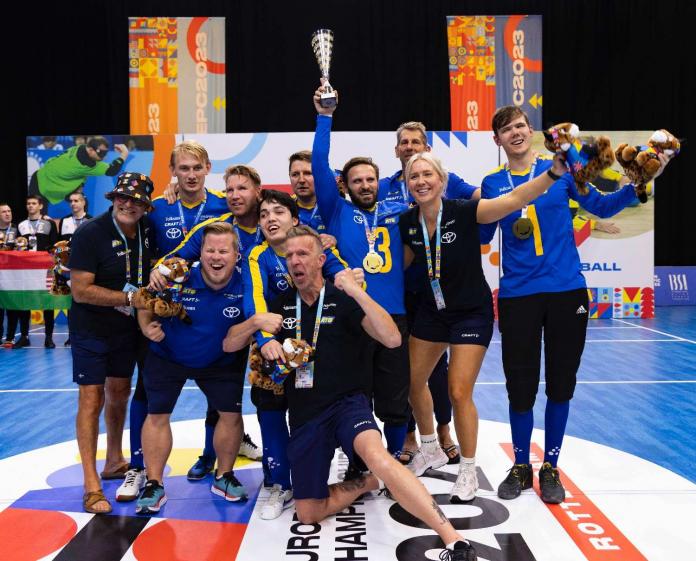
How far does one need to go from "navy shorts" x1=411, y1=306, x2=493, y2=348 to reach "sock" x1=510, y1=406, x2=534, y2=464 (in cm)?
50

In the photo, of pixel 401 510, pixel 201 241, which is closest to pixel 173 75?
pixel 201 241

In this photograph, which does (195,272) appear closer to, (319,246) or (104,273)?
(104,273)

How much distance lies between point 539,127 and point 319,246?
1076 centimetres

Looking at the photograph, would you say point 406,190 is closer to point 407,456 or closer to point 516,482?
point 407,456

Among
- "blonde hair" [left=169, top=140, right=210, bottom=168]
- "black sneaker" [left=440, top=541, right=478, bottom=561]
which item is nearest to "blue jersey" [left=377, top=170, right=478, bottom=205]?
"blonde hair" [left=169, top=140, right=210, bottom=168]

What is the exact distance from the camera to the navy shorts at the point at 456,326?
3658 mm

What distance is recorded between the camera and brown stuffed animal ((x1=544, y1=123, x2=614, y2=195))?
10.2ft

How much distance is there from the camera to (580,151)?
3.16 metres

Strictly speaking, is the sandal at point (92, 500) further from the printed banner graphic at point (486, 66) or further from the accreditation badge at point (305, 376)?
the printed banner graphic at point (486, 66)

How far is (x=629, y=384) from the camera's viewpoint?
21.2 feet

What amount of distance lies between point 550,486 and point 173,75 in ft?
36.8

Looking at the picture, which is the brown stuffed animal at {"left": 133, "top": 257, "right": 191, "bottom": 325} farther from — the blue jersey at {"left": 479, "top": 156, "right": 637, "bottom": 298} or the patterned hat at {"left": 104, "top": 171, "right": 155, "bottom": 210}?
the blue jersey at {"left": 479, "top": 156, "right": 637, "bottom": 298}

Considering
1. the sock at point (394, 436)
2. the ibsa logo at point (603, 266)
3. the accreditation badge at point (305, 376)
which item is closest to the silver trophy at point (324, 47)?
the accreditation badge at point (305, 376)

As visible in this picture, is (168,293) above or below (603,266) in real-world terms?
above
